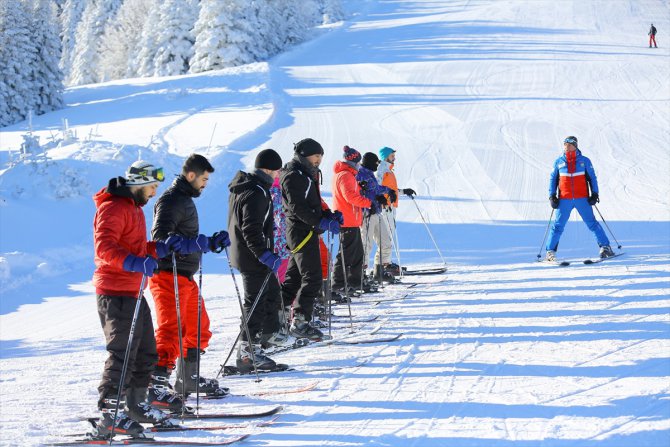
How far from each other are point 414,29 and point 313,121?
28563 millimetres

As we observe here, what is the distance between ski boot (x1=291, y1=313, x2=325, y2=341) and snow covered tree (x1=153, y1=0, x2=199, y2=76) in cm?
4122

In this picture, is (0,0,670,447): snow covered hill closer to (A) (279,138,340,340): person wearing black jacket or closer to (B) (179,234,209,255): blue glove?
(A) (279,138,340,340): person wearing black jacket

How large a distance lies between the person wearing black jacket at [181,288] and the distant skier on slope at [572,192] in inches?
291

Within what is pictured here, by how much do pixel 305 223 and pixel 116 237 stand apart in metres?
3.00

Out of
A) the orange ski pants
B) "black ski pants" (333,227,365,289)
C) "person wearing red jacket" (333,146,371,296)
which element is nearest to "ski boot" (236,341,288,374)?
the orange ski pants

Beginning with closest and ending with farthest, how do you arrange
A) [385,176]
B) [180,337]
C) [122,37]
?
[180,337], [385,176], [122,37]

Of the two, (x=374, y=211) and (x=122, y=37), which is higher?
(x=122, y=37)

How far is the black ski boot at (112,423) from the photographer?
4844 mm

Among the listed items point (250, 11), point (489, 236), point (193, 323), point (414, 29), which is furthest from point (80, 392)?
point (414, 29)

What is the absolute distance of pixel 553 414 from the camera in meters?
4.93

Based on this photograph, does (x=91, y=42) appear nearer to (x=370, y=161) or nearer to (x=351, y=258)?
(x=370, y=161)

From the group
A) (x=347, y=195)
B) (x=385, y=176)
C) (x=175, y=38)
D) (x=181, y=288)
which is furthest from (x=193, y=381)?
(x=175, y=38)

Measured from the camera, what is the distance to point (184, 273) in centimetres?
579

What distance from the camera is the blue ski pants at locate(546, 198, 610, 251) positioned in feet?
39.0
